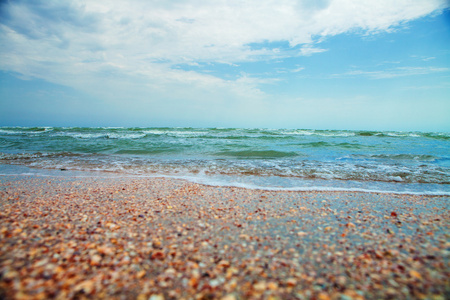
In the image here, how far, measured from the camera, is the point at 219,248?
10.7 feet

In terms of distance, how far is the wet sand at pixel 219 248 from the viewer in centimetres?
239

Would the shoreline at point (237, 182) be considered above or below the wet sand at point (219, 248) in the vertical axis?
below

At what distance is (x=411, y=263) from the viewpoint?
113 inches

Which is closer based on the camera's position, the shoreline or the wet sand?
the wet sand

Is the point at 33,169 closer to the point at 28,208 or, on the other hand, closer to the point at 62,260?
the point at 28,208

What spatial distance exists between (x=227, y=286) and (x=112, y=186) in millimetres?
5848

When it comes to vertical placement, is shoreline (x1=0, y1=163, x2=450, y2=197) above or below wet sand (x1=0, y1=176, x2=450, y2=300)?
below

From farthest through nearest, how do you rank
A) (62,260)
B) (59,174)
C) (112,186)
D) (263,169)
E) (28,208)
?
(263,169), (59,174), (112,186), (28,208), (62,260)

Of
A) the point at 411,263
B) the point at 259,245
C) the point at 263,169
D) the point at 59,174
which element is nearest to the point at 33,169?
the point at 59,174

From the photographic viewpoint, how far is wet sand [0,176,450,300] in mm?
2386

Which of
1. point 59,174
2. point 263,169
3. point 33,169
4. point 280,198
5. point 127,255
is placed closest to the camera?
point 127,255

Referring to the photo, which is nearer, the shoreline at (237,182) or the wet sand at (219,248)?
the wet sand at (219,248)

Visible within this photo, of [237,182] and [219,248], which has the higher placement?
[219,248]

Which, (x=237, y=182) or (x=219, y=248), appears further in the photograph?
(x=237, y=182)
